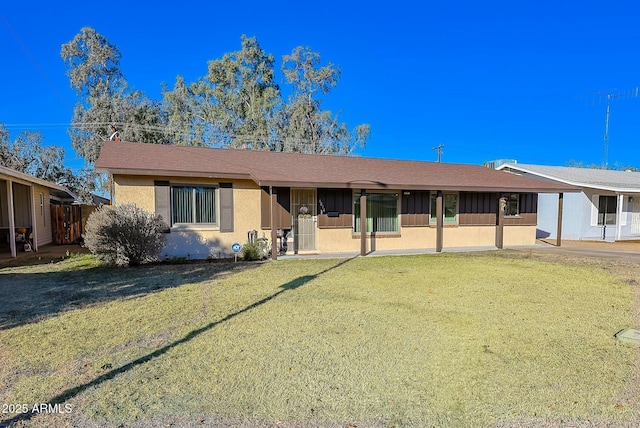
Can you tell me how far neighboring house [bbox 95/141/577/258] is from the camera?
32.3 feet

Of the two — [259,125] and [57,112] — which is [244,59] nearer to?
[259,125]

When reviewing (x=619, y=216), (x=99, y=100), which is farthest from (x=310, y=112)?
(x=619, y=216)

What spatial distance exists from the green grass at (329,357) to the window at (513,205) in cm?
764

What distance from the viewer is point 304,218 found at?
11.3 metres

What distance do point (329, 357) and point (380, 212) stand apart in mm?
8889

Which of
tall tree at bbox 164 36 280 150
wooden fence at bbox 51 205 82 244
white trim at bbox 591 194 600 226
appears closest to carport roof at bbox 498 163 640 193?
white trim at bbox 591 194 600 226

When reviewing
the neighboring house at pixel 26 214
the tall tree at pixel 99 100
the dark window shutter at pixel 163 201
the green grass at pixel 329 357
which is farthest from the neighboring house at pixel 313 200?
the tall tree at pixel 99 100

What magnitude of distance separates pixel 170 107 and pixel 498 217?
2467 cm

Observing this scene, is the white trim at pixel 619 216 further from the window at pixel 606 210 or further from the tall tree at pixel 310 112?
the tall tree at pixel 310 112

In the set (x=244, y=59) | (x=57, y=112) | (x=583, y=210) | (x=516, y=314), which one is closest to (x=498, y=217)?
(x=583, y=210)

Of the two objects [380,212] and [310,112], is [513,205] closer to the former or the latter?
[380,212]

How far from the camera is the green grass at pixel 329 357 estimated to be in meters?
2.71

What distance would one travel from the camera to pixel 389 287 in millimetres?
6793

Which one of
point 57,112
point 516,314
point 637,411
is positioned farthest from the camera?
point 57,112
